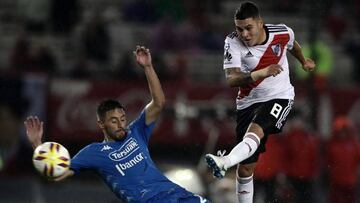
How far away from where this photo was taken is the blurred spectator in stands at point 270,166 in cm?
1817

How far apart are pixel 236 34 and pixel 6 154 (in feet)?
33.5

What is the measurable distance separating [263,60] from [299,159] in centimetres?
677

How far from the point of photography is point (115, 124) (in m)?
11.7

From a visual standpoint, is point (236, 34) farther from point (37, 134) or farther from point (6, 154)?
point (6, 154)

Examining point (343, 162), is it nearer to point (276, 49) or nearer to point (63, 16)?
point (276, 49)

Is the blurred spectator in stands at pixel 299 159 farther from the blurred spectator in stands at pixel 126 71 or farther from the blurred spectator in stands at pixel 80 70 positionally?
the blurred spectator in stands at pixel 80 70

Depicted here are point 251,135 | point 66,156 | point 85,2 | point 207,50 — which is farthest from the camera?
point 85,2

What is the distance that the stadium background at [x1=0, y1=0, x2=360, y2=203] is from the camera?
21109mm

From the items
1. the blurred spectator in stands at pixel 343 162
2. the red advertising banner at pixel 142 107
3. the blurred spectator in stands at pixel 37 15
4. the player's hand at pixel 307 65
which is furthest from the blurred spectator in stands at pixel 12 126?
the player's hand at pixel 307 65

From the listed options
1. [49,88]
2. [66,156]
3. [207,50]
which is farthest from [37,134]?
[207,50]

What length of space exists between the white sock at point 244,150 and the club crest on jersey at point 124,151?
94cm

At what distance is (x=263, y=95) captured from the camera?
12.6m

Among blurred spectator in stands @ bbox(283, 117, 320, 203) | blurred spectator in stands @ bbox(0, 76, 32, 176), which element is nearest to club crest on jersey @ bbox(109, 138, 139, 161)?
blurred spectator in stands @ bbox(283, 117, 320, 203)

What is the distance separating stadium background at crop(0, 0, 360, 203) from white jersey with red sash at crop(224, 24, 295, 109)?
20.2ft
